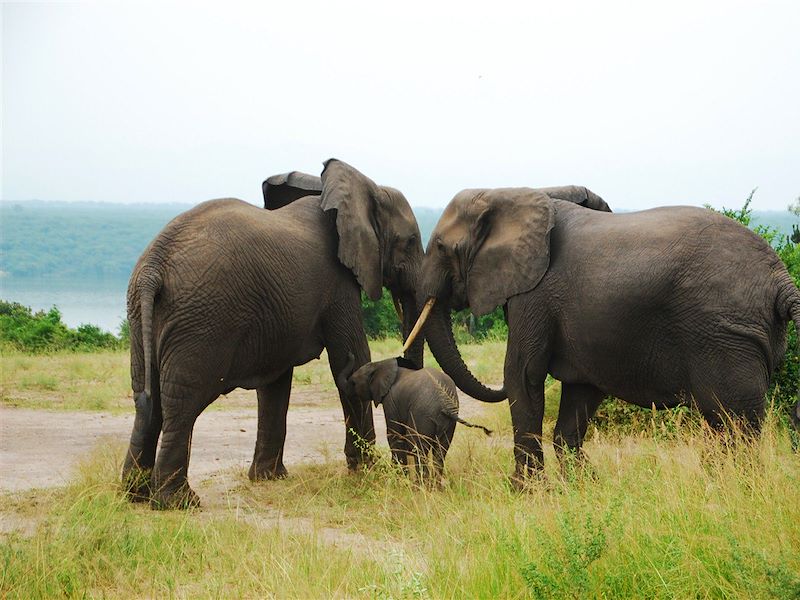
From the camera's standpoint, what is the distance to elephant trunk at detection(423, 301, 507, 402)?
8.47 m

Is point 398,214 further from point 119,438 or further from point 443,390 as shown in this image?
point 119,438

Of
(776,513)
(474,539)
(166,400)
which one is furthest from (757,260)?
(166,400)

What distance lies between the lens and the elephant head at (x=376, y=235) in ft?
27.2

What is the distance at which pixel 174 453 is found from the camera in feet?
24.3

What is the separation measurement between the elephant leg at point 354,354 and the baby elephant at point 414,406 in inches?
11.3

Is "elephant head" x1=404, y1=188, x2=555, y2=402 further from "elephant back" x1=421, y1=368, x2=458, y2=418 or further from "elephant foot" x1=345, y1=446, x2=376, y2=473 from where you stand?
"elephant foot" x1=345, y1=446, x2=376, y2=473

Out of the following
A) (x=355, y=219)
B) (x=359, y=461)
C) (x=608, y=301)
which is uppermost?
(x=355, y=219)

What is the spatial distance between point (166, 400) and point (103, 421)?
561 cm

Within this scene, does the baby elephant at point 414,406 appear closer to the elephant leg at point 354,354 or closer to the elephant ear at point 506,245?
the elephant leg at point 354,354

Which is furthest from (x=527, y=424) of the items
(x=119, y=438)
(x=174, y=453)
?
(x=119, y=438)

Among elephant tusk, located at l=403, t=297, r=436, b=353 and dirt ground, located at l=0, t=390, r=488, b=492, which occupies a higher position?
elephant tusk, located at l=403, t=297, r=436, b=353

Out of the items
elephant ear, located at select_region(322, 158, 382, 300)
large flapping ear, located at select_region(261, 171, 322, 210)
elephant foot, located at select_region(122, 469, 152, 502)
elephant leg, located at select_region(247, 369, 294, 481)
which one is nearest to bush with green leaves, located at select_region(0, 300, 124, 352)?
large flapping ear, located at select_region(261, 171, 322, 210)

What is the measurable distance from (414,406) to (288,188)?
261 cm

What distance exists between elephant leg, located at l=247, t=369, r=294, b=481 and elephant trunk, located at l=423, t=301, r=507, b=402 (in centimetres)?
125
